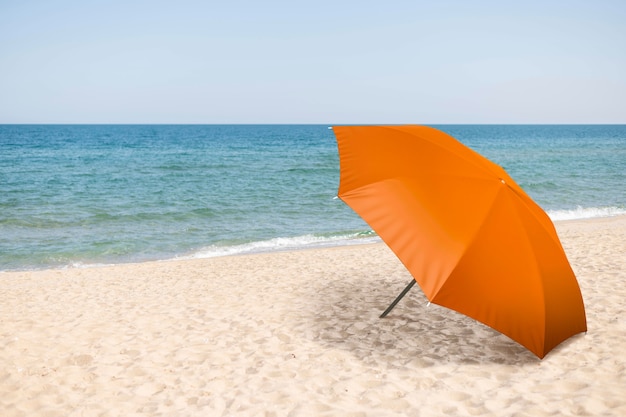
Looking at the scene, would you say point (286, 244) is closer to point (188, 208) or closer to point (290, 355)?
point (188, 208)

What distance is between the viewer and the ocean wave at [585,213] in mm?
18016

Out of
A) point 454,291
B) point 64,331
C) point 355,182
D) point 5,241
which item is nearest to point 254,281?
point 64,331

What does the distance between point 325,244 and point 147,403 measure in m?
9.83

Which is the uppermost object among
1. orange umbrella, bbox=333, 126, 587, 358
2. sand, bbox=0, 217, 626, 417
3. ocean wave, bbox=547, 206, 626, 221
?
orange umbrella, bbox=333, 126, 587, 358

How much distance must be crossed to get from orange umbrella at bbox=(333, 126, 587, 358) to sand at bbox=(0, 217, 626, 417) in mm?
555

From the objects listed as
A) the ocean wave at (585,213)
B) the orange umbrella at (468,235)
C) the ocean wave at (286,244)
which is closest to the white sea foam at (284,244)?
the ocean wave at (286,244)

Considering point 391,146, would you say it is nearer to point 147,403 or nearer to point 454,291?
point 454,291

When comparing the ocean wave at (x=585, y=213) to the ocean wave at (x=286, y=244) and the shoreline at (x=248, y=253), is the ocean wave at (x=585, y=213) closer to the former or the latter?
the shoreline at (x=248, y=253)

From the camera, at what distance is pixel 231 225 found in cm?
1684

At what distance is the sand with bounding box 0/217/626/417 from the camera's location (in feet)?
14.2

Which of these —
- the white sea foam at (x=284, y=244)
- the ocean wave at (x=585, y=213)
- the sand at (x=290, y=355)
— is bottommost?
the white sea foam at (x=284, y=244)

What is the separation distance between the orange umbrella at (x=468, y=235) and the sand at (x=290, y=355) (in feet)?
1.82

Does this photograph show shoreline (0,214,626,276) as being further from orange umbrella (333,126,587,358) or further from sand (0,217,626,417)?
orange umbrella (333,126,587,358)

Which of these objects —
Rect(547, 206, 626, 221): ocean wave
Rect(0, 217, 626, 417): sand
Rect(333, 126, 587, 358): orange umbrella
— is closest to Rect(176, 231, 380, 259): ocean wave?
Rect(0, 217, 626, 417): sand
